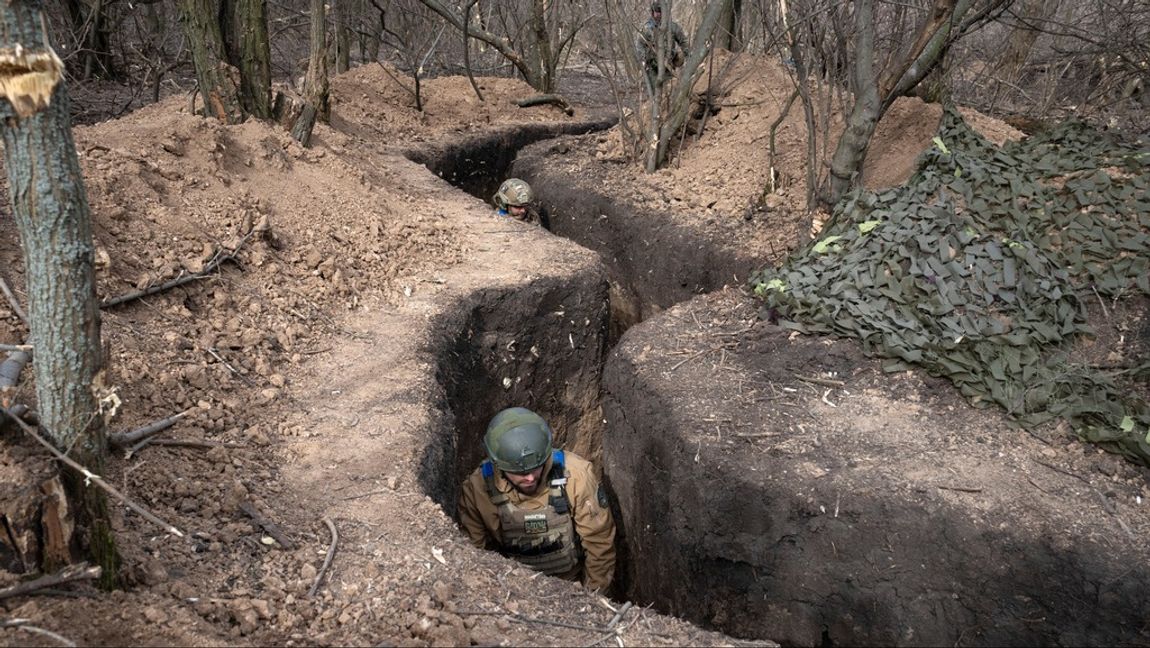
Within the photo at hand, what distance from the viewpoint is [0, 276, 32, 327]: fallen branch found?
379 cm

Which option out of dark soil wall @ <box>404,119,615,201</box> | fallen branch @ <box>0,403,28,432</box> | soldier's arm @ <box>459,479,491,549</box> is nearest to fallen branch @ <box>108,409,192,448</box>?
fallen branch @ <box>0,403,28,432</box>

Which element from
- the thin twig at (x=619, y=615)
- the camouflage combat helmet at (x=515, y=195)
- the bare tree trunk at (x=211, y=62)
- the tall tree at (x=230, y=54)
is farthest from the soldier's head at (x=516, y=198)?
the thin twig at (x=619, y=615)

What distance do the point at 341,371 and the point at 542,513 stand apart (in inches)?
55.7

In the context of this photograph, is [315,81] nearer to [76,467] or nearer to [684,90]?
[684,90]

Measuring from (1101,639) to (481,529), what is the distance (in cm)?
299

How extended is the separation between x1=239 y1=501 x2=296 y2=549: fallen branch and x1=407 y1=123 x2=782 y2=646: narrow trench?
742 millimetres

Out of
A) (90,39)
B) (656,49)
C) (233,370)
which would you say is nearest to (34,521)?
(233,370)

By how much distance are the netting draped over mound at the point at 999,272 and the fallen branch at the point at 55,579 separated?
396cm

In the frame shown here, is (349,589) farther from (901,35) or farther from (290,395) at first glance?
(901,35)

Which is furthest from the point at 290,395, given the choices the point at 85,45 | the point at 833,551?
the point at 85,45

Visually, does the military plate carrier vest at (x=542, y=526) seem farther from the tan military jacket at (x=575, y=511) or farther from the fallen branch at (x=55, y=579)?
the fallen branch at (x=55, y=579)

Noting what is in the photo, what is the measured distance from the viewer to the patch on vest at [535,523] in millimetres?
4461

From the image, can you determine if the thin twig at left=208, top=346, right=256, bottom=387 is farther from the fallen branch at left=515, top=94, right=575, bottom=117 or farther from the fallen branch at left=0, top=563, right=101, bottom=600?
the fallen branch at left=515, top=94, right=575, bottom=117

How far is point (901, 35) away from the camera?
6770 mm
